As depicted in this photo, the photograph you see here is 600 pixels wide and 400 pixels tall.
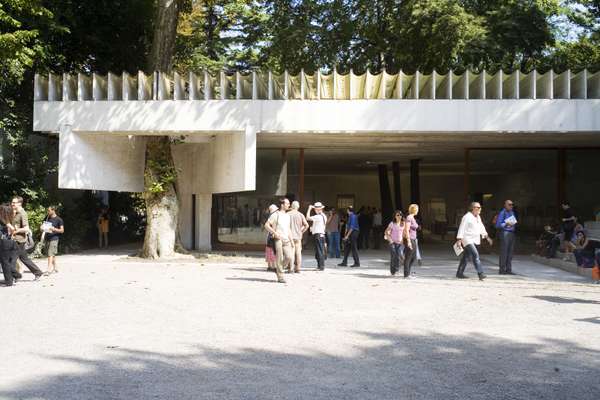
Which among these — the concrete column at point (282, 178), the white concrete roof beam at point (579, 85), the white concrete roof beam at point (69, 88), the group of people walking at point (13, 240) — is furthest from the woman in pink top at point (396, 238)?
the white concrete roof beam at point (69, 88)

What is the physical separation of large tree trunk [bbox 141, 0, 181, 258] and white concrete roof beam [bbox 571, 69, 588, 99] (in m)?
11.6

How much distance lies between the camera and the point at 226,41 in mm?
34000

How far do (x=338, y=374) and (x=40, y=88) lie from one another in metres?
16.2

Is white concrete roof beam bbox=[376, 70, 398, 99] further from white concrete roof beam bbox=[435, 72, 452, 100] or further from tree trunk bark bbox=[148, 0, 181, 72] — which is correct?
tree trunk bark bbox=[148, 0, 181, 72]

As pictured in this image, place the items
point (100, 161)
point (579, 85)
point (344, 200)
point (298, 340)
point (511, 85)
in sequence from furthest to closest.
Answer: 1. point (344, 200)
2. point (100, 161)
3. point (511, 85)
4. point (579, 85)
5. point (298, 340)

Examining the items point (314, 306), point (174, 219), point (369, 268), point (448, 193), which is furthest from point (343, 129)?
point (448, 193)

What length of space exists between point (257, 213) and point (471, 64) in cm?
1034

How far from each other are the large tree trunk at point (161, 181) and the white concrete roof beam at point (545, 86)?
417 inches

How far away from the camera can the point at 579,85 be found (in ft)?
58.9

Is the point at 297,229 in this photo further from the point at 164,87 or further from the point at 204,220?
the point at 204,220

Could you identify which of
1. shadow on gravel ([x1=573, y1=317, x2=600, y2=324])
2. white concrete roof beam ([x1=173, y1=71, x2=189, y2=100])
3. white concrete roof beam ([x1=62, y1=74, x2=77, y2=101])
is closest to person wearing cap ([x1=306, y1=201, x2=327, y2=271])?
white concrete roof beam ([x1=173, y1=71, x2=189, y2=100])

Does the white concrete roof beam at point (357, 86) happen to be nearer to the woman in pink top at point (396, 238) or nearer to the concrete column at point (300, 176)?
the concrete column at point (300, 176)

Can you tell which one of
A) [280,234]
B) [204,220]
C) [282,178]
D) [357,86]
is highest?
[357,86]

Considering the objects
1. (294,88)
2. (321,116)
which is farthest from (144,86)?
(321,116)
